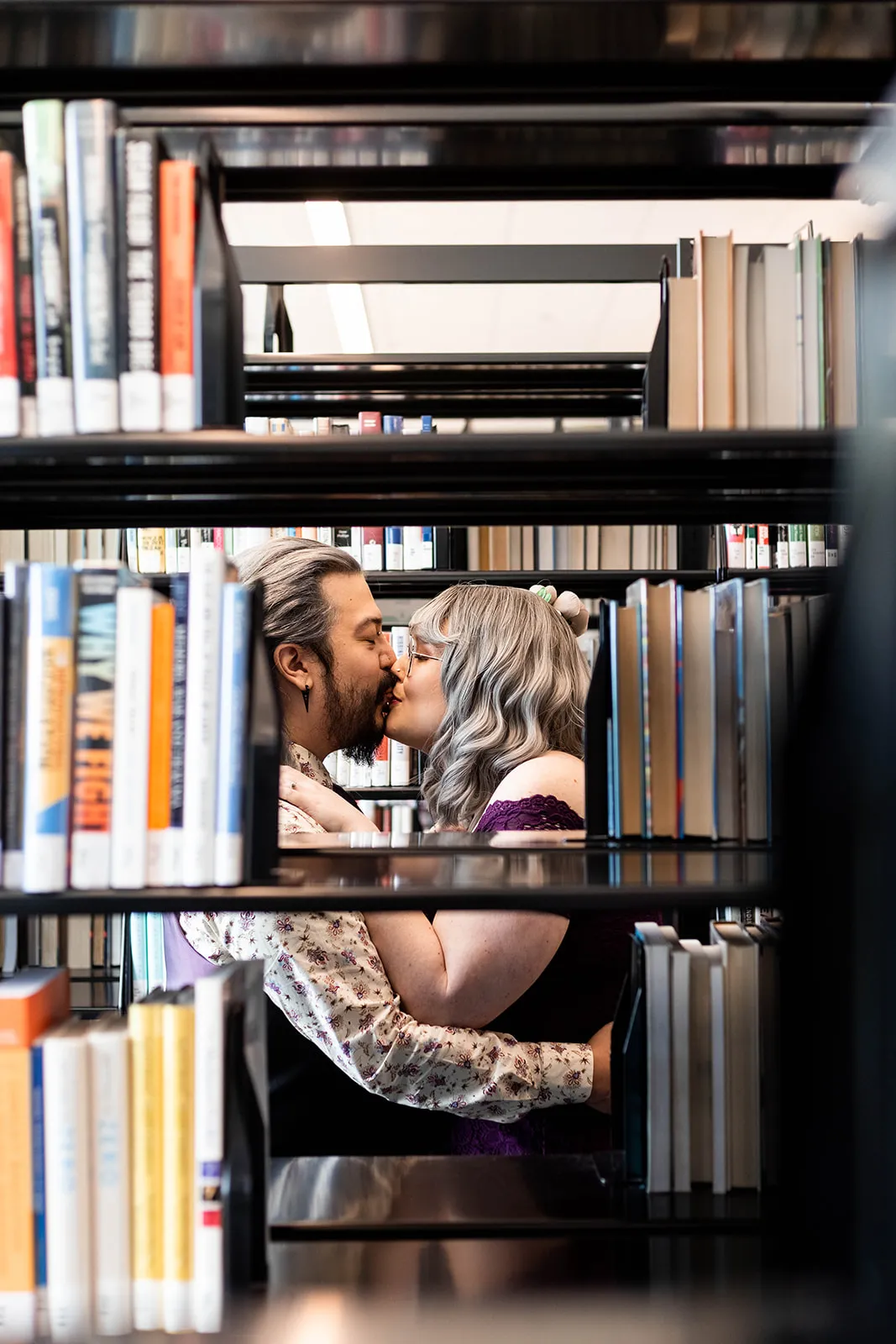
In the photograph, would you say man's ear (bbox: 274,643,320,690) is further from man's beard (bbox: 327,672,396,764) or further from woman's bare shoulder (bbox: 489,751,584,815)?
woman's bare shoulder (bbox: 489,751,584,815)

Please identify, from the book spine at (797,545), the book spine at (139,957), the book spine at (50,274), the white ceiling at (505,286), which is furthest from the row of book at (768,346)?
the white ceiling at (505,286)

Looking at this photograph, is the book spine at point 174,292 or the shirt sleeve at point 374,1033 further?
the shirt sleeve at point 374,1033

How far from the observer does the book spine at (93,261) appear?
996mm

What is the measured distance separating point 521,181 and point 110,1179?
1.16 meters

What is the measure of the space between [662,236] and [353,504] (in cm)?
394

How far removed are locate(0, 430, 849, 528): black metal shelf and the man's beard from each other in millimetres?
543

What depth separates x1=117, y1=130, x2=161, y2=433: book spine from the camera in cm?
101

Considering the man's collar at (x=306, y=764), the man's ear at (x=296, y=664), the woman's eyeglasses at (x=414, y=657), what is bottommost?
the man's collar at (x=306, y=764)

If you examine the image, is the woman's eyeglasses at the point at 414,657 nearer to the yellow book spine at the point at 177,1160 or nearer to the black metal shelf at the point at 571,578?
the black metal shelf at the point at 571,578

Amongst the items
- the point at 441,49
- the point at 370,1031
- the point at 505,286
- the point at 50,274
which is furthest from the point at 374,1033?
the point at 505,286

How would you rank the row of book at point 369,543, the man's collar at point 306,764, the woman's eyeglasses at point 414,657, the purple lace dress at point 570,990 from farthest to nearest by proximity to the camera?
the row of book at point 369,543 < the woman's eyeglasses at point 414,657 < the man's collar at point 306,764 < the purple lace dress at point 570,990

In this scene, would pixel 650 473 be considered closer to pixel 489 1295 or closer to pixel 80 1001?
pixel 489 1295

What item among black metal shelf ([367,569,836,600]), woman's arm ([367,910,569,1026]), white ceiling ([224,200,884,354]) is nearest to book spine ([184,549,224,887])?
woman's arm ([367,910,569,1026])

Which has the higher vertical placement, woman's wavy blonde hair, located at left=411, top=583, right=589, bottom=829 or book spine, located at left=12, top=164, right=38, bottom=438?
book spine, located at left=12, top=164, right=38, bottom=438
